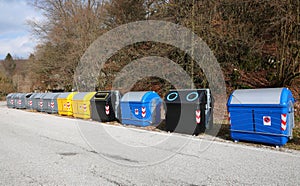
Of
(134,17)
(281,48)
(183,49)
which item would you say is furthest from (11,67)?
(281,48)

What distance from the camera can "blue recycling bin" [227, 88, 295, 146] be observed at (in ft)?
17.2

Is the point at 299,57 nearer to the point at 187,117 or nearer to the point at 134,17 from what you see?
the point at 187,117

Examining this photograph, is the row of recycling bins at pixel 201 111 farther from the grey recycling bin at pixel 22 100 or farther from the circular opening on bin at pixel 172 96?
the grey recycling bin at pixel 22 100

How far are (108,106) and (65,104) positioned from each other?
4.04 meters

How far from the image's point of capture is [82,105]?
1123 centimetres

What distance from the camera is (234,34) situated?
39.8 feet

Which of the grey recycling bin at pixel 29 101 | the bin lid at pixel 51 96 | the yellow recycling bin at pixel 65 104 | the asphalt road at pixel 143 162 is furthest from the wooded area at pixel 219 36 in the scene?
the asphalt road at pixel 143 162

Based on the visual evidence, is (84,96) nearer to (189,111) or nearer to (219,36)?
(189,111)

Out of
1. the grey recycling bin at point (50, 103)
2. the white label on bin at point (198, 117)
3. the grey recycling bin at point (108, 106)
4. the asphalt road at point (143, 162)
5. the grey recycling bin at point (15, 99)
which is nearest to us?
the asphalt road at point (143, 162)

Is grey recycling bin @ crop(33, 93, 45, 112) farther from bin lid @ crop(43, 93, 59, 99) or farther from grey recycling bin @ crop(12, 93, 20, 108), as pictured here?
grey recycling bin @ crop(12, 93, 20, 108)

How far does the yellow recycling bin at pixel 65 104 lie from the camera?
493 inches

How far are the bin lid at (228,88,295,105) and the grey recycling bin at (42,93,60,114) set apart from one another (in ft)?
35.8

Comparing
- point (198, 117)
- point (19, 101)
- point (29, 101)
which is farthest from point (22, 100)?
point (198, 117)

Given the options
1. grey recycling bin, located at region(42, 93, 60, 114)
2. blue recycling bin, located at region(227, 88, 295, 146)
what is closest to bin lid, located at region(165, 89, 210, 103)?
blue recycling bin, located at region(227, 88, 295, 146)
